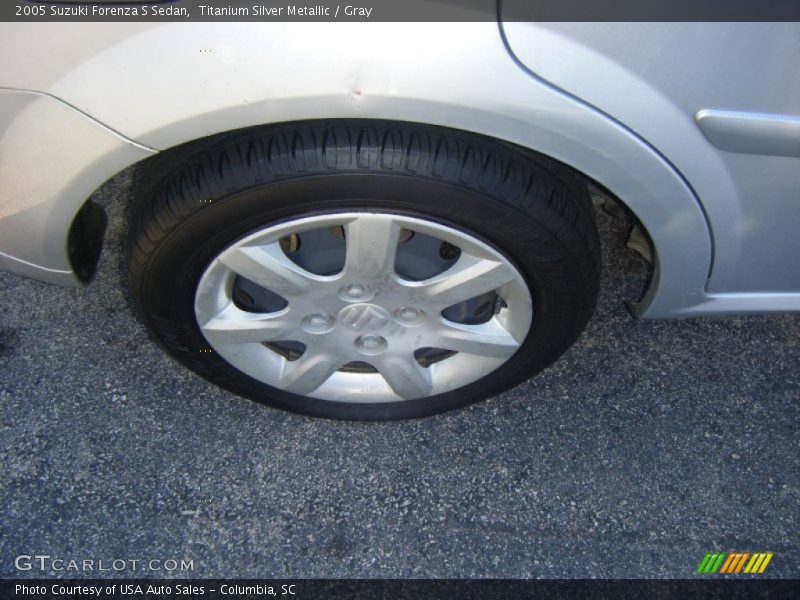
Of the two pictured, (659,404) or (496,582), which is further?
(659,404)

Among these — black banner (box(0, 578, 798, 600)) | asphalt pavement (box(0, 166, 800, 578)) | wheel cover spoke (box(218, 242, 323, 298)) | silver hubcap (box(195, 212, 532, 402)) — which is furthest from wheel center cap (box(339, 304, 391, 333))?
black banner (box(0, 578, 798, 600))

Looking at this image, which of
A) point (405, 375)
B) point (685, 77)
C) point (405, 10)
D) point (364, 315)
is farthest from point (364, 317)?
point (685, 77)

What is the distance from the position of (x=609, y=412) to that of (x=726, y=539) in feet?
1.37

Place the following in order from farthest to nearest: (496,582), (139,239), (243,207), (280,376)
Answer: (280,376) → (496,582) → (139,239) → (243,207)

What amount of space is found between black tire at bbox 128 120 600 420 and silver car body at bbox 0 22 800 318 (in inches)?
3.1

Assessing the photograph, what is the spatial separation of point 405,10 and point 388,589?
1.24 metres

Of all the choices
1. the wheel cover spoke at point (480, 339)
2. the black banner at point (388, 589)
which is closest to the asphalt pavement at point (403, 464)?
the black banner at point (388, 589)

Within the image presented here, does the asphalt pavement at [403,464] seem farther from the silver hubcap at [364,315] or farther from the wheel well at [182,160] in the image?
the wheel well at [182,160]

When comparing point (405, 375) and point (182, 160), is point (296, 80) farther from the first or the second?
point (405, 375)

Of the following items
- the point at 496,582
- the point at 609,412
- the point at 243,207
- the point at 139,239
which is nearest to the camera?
the point at 243,207

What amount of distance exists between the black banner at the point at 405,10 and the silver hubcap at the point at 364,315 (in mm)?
380

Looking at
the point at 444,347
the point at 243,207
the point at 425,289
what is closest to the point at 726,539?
the point at 444,347

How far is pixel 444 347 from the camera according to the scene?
1839 mm

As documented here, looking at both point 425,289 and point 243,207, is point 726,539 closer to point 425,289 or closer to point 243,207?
point 425,289
